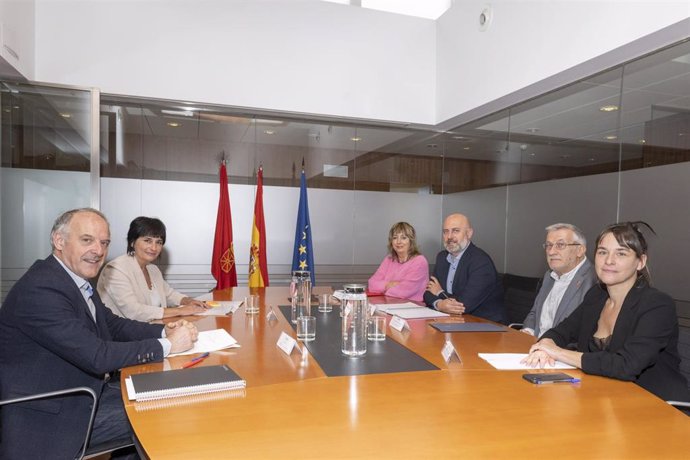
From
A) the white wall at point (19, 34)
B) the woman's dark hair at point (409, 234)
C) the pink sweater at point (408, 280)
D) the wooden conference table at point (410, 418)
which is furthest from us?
the woman's dark hair at point (409, 234)

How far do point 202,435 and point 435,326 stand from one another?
160cm

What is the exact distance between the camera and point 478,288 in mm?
3254

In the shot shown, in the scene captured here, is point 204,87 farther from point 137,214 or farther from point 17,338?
point 17,338

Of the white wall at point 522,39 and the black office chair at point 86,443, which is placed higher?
the white wall at point 522,39

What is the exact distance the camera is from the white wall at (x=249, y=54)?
419 centimetres

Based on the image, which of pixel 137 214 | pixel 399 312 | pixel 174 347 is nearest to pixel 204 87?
pixel 137 214

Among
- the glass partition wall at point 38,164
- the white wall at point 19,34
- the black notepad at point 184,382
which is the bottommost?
the black notepad at point 184,382

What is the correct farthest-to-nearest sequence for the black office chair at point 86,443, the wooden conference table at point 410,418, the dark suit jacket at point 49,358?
the dark suit jacket at point 49,358
the black office chair at point 86,443
the wooden conference table at point 410,418

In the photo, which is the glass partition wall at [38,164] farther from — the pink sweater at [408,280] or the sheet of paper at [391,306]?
the sheet of paper at [391,306]

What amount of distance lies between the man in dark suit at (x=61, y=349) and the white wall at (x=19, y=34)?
2408 mm

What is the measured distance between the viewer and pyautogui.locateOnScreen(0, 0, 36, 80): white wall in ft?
11.2

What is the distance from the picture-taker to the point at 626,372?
165 centimetres

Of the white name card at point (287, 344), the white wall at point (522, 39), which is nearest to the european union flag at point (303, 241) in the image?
the white wall at point (522, 39)

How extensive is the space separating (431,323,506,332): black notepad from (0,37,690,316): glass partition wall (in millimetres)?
1336
